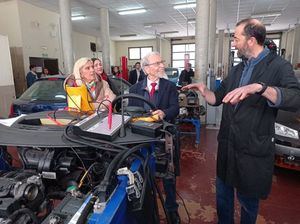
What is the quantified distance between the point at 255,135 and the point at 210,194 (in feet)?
4.19

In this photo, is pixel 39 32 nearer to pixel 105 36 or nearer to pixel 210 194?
pixel 105 36

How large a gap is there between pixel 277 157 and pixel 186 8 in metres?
8.01

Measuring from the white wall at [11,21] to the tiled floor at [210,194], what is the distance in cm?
784

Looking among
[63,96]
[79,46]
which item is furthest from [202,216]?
[79,46]

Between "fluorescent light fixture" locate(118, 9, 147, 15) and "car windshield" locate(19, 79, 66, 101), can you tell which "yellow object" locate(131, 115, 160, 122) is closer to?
"car windshield" locate(19, 79, 66, 101)

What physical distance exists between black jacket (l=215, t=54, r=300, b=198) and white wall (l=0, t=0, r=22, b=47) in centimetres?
892

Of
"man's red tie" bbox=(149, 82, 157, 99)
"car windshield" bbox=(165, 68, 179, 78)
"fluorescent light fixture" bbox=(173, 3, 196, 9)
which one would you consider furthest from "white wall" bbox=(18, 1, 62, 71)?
"man's red tie" bbox=(149, 82, 157, 99)

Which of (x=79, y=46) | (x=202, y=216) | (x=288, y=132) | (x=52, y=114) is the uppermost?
(x=79, y=46)

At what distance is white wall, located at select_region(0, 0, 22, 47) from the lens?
8131mm

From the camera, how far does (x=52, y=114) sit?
1.47 metres

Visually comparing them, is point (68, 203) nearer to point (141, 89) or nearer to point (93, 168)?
point (93, 168)

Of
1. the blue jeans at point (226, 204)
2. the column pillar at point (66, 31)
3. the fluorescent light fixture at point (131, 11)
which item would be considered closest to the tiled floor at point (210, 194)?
the blue jeans at point (226, 204)

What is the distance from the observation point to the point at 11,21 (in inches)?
324

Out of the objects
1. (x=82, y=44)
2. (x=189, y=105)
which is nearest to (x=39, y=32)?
(x=82, y=44)
